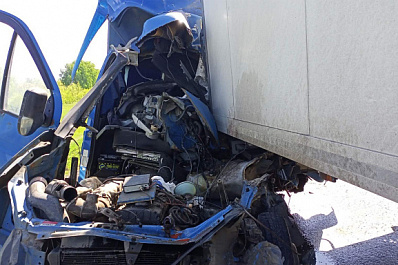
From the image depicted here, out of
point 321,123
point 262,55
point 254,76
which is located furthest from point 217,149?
point 321,123

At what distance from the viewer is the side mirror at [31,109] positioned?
8.79ft

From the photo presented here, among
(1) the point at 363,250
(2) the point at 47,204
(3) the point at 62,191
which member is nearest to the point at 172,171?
(3) the point at 62,191

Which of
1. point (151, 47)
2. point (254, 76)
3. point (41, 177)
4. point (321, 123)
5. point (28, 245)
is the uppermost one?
point (151, 47)

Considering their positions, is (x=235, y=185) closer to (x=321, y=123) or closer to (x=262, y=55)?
(x=262, y=55)

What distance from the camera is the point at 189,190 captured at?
9.44 ft

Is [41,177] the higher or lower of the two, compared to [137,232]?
higher

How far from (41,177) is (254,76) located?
76.7 inches

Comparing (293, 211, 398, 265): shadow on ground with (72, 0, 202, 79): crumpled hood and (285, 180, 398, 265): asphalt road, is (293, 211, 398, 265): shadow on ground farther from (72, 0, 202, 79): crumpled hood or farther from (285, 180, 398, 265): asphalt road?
(72, 0, 202, 79): crumpled hood

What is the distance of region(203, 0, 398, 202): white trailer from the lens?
1.15 meters

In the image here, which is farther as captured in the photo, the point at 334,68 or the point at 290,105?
the point at 290,105

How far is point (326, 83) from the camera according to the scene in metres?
1.50

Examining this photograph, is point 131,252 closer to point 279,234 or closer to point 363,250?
point 279,234

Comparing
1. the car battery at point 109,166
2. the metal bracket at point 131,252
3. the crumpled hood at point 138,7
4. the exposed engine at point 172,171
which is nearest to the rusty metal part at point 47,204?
the exposed engine at point 172,171

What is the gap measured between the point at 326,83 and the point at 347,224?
320cm
